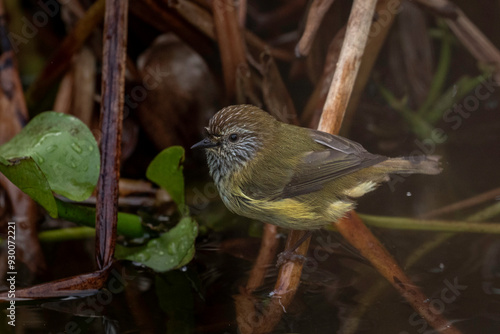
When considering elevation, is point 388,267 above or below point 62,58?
below

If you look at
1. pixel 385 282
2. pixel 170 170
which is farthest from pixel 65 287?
pixel 385 282

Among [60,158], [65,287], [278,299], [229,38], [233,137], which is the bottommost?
[65,287]

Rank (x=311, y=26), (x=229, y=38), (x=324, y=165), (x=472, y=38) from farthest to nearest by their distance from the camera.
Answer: (x=472, y=38) < (x=229, y=38) < (x=311, y=26) < (x=324, y=165)

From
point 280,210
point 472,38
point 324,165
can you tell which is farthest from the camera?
point 472,38

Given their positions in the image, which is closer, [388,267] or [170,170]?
[388,267]

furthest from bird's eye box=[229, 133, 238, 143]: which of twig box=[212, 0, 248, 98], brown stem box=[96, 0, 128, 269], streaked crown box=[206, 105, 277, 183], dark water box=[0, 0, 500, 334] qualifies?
twig box=[212, 0, 248, 98]

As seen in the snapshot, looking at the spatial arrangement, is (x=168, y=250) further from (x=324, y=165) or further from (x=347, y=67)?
(x=347, y=67)

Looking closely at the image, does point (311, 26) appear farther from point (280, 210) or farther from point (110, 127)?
point (110, 127)
